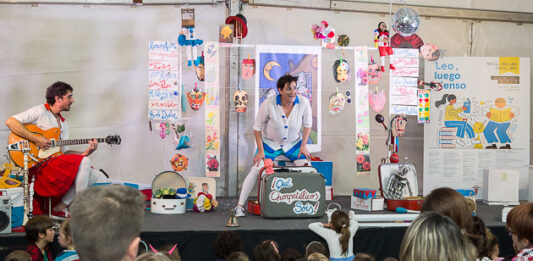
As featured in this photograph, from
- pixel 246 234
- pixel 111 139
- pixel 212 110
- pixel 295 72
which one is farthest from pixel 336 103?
pixel 246 234

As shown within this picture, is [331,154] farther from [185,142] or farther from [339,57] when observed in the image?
[185,142]

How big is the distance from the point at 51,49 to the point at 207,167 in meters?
2.21

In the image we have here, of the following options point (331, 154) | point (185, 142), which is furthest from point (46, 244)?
point (331, 154)

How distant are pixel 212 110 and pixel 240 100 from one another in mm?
368

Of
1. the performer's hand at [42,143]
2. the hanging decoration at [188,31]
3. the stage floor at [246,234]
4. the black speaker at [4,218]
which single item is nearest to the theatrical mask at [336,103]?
the hanging decoration at [188,31]

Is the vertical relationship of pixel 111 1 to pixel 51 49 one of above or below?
above

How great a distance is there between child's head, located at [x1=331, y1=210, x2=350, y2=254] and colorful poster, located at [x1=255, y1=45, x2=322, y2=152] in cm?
273

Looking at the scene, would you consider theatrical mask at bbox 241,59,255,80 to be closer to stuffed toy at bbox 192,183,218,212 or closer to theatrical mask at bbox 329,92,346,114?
theatrical mask at bbox 329,92,346,114

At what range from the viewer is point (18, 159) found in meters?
4.88

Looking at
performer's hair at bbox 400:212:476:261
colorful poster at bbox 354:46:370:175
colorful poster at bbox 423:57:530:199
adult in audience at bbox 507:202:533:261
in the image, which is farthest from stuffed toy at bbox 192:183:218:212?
performer's hair at bbox 400:212:476:261

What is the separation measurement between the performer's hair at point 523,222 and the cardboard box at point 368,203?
3.10m

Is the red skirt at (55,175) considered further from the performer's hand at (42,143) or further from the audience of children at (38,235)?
the audience of children at (38,235)

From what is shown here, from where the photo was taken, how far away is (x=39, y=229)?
12.3 ft

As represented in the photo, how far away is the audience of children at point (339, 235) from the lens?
1.41 m
